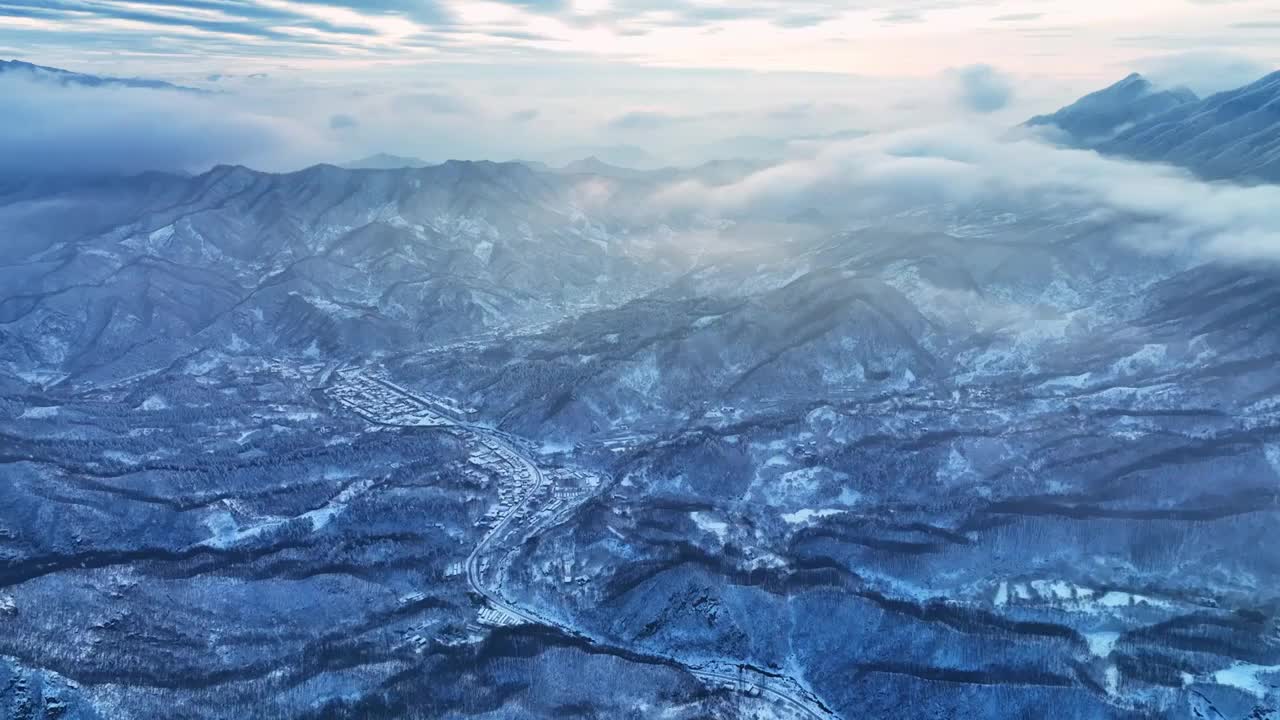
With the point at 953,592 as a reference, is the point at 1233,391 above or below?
above

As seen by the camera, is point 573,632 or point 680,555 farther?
point 680,555

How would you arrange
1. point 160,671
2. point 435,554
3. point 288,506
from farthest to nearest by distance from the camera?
point 288,506 < point 435,554 < point 160,671

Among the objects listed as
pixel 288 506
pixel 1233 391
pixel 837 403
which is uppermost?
pixel 1233 391

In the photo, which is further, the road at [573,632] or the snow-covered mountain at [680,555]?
the road at [573,632]

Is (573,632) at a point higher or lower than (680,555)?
lower

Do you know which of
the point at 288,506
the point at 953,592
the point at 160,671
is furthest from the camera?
the point at 288,506

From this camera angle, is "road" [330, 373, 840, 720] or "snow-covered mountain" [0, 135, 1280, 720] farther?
"road" [330, 373, 840, 720]

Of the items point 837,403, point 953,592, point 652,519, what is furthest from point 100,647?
point 837,403

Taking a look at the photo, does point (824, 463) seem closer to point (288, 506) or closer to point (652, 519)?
point (652, 519)

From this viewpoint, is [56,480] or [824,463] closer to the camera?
[56,480]
